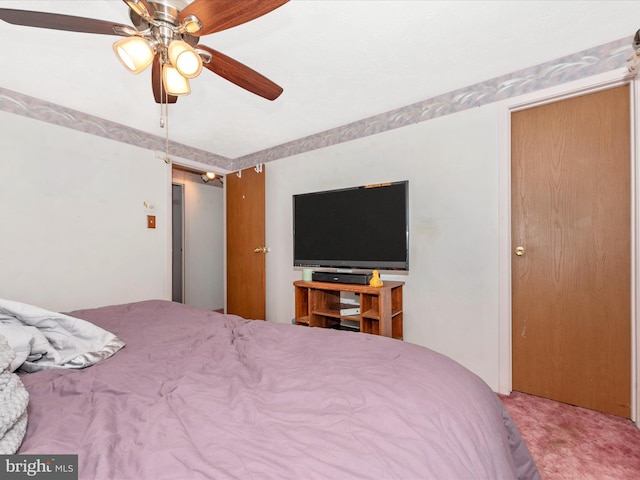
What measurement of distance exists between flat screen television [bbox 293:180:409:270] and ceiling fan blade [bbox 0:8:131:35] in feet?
5.82

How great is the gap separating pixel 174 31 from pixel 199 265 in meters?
3.73

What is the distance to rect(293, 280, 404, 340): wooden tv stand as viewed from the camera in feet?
7.06

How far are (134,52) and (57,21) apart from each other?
0.28 metres

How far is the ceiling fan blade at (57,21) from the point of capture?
3.45 feet

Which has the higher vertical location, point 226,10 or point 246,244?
point 226,10

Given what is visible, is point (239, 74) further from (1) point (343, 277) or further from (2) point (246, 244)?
(2) point (246, 244)

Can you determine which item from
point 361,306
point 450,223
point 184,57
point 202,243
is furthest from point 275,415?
point 202,243

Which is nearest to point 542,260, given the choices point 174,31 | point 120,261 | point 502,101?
point 502,101

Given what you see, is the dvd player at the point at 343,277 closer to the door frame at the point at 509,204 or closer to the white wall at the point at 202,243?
the door frame at the point at 509,204

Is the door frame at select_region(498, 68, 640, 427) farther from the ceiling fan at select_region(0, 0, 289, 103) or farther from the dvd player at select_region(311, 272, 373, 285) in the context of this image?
the ceiling fan at select_region(0, 0, 289, 103)

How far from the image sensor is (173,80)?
54.0 inches

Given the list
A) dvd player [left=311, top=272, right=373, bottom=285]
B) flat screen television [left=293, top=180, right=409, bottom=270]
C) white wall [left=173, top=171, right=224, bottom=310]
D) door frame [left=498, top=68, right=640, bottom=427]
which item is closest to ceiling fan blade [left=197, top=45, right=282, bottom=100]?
flat screen television [left=293, top=180, right=409, bottom=270]

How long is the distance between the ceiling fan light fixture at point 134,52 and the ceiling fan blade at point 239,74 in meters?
0.21
